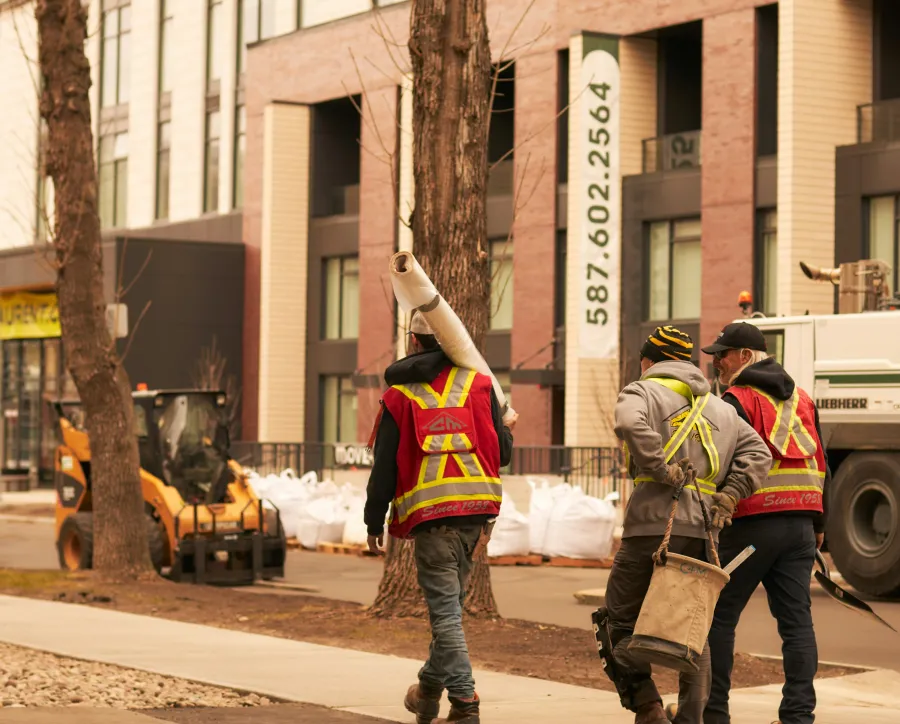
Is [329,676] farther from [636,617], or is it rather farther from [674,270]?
[674,270]

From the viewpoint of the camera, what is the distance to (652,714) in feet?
26.5

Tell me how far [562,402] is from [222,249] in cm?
1200

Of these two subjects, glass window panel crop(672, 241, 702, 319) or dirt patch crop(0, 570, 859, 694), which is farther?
glass window panel crop(672, 241, 702, 319)

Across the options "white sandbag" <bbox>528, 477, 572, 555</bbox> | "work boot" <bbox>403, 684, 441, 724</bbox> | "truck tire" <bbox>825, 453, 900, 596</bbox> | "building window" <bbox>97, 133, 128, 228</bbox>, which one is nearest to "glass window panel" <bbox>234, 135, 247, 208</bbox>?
"building window" <bbox>97, 133, 128, 228</bbox>

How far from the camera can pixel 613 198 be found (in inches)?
1334

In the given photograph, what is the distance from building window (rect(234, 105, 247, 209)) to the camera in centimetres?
4800

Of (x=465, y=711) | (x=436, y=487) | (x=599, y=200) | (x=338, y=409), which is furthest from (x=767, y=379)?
(x=338, y=409)

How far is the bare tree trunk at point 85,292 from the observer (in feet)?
58.0

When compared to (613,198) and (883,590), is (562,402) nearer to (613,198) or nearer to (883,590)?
(613,198)

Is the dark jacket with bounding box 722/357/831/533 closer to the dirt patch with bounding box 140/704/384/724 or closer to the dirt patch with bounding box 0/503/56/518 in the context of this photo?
the dirt patch with bounding box 140/704/384/724

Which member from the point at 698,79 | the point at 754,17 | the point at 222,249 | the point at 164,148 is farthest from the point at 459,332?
the point at 164,148

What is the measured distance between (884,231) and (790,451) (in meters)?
22.5

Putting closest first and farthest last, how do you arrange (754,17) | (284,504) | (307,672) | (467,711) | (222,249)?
(467,711), (307,672), (284,504), (754,17), (222,249)

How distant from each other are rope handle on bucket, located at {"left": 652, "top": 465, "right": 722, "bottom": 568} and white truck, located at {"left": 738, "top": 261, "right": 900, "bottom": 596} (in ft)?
33.3
